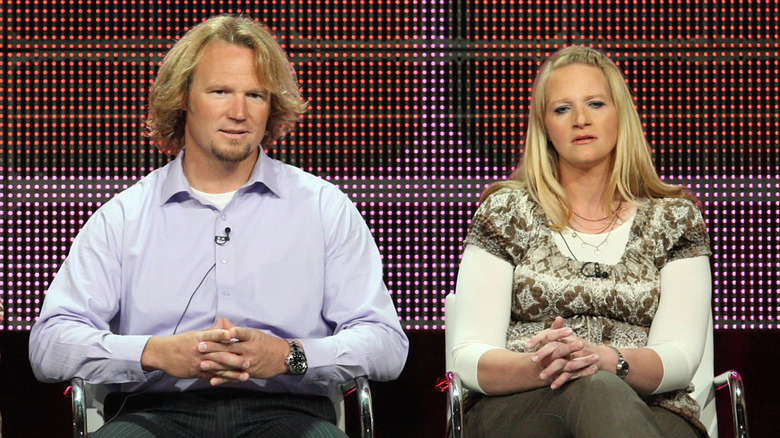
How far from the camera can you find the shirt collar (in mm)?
3248

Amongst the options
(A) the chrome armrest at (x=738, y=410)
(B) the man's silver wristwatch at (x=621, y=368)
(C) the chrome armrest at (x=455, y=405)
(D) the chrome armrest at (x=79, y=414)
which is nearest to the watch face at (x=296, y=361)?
(C) the chrome armrest at (x=455, y=405)

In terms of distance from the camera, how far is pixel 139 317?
3.12m

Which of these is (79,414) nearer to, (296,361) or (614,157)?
(296,361)

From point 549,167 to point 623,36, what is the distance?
1.34m

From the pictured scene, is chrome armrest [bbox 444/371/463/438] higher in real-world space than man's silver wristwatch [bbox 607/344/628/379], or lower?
lower

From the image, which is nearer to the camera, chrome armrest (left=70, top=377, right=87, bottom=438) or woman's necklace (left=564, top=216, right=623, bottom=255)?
chrome armrest (left=70, top=377, right=87, bottom=438)

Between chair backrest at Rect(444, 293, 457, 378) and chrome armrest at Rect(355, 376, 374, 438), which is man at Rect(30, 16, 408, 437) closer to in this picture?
chrome armrest at Rect(355, 376, 374, 438)

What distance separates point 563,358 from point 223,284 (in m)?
1.02

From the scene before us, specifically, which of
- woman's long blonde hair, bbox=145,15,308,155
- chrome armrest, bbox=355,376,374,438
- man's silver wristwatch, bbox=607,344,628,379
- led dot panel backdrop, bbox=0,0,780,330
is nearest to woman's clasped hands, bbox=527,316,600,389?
man's silver wristwatch, bbox=607,344,628,379

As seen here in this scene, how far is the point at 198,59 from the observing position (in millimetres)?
3342

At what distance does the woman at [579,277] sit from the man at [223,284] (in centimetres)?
33

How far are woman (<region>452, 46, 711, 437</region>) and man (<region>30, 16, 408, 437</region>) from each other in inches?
12.9

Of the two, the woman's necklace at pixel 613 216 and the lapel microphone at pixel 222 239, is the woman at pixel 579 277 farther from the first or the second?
the lapel microphone at pixel 222 239

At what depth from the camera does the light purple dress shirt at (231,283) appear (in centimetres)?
303
